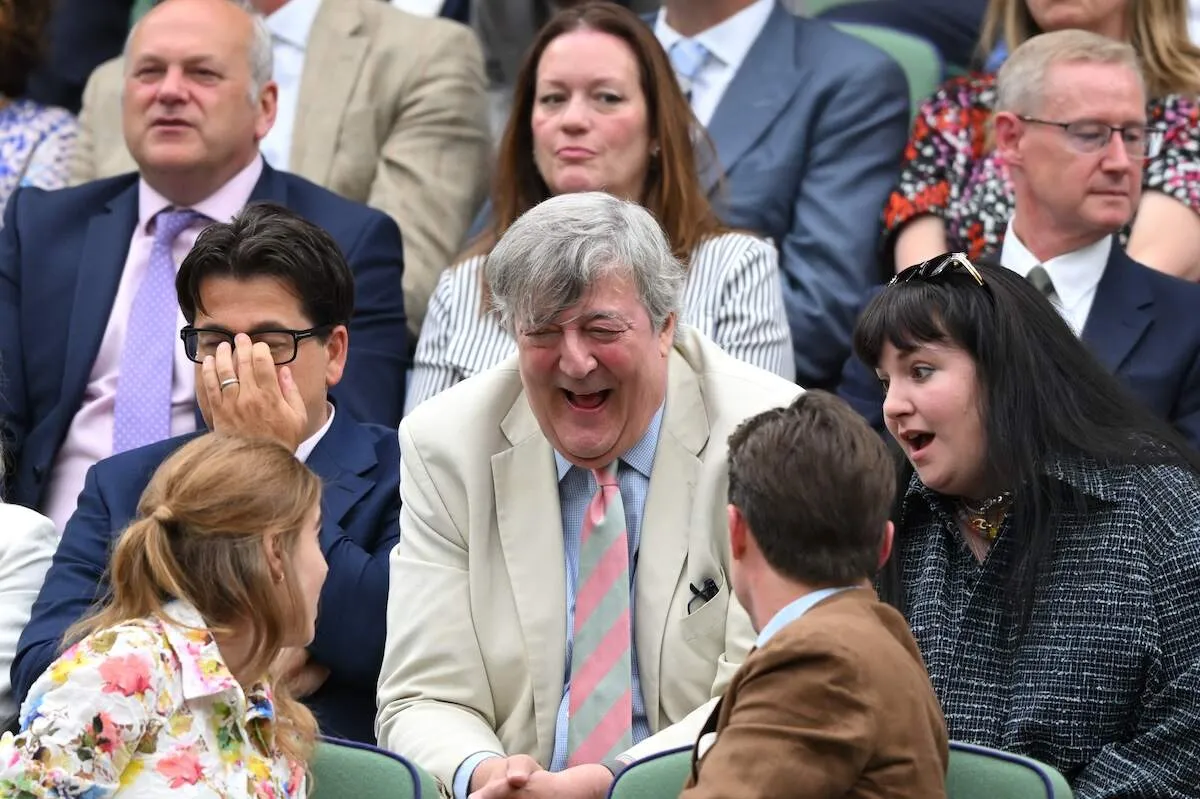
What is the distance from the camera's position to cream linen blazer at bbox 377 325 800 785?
3141mm

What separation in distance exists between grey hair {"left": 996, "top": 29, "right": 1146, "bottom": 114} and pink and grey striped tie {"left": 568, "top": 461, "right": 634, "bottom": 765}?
1.60 metres

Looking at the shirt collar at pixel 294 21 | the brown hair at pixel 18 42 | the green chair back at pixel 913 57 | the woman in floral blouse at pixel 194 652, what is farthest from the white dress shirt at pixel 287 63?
the woman in floral blouse at pixel 194 652

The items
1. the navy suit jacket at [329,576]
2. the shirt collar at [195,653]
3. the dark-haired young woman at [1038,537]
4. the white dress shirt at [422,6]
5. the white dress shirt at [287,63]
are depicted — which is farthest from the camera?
the white dress shirt at [422,6]

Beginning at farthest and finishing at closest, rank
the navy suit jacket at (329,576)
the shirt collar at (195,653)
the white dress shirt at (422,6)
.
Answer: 1. the white dress shirt at (422,6)
2. the navy suit jacket at (329,576)
3. the shirt collar at (195,653)

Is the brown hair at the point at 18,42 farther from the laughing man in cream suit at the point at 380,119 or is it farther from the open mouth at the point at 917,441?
the open mouth at the point at 917,441

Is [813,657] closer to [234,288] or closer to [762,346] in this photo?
[234,288]

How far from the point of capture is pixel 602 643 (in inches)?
124

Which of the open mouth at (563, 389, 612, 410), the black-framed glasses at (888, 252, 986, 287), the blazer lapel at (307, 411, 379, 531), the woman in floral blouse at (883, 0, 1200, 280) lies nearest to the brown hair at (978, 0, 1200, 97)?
the woman in floral blouse at (883, 0, 1200, 280)

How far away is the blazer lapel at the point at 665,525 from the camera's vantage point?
315cm

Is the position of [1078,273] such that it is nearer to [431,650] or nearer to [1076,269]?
[1076,269]

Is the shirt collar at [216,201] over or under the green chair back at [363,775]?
over

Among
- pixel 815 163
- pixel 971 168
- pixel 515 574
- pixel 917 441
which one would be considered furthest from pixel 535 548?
pixel 971 168

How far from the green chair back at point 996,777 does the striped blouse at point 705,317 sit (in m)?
1.73

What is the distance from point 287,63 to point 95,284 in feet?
3.56
